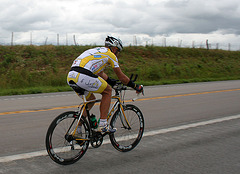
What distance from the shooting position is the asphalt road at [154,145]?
14.9 feet

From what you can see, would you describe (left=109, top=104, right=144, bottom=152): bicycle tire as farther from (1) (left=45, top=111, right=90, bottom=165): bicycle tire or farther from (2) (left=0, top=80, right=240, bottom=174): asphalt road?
(1) (left=45, top=111, right=90, bottom=165): bicycle tire

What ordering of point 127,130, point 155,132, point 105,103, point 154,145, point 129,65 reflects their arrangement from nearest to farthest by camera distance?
1. point 105,103
2. point 127,130
3. point 154,145
4. point 155,132
5. point 129,65

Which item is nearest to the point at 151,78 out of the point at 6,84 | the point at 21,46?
the point at 6,84

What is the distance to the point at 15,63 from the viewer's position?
28.6 meters

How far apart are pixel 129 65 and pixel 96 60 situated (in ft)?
91.8

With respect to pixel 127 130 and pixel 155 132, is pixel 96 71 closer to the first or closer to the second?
pixel 127 130

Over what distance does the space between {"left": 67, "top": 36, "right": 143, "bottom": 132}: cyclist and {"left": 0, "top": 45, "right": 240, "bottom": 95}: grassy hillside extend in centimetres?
1156

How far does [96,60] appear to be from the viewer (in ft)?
15.6

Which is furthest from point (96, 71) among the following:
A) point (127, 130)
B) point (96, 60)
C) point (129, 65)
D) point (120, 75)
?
point (129, 65)

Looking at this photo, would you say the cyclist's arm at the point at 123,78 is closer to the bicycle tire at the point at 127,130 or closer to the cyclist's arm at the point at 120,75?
the cyclist's arm at the point at 120,75

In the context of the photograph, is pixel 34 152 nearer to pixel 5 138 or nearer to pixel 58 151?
pixel 58 151

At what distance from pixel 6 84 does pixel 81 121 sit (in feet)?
47.7

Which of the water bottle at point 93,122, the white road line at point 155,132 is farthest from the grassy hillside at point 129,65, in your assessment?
the water bottle at point 93,122

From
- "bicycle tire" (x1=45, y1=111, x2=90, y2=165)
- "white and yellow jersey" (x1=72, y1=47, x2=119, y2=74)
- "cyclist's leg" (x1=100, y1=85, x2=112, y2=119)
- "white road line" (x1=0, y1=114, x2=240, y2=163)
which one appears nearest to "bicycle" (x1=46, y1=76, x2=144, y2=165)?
"bicycle tire" (x1=45, y1=111, x2=90, y2=165)
